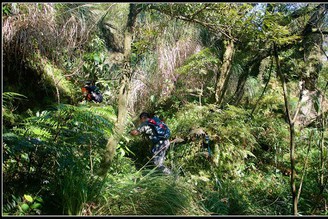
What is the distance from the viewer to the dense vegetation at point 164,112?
2.67 meters

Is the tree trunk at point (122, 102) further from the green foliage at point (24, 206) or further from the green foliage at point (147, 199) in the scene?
the green foliage at point (24, 206)

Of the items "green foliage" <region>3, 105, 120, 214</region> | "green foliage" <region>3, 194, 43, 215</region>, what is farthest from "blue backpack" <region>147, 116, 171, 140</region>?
"green foliage" <region>3, 194, 43, 215</region>

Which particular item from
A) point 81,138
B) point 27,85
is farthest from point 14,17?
point 81,138

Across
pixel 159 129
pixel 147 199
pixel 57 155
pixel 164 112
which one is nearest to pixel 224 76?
pixel 164 112

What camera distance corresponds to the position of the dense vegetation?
8.75ft

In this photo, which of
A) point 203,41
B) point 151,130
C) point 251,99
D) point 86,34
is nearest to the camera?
point 151,130

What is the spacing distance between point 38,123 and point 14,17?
10.9 ft

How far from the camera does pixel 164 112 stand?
23.8 ft

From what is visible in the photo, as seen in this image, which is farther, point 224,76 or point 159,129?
point 224,76

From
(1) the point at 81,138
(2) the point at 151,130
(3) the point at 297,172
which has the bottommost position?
(3) the point at 297,172

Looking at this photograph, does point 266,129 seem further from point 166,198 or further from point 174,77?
point 166,198

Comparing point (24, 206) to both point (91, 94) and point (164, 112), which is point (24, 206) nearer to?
point (91, 94)

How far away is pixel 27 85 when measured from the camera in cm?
611

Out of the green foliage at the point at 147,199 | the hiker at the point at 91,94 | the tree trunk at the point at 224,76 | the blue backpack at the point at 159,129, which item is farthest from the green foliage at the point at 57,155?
the tree trunk at the point at 224,76
